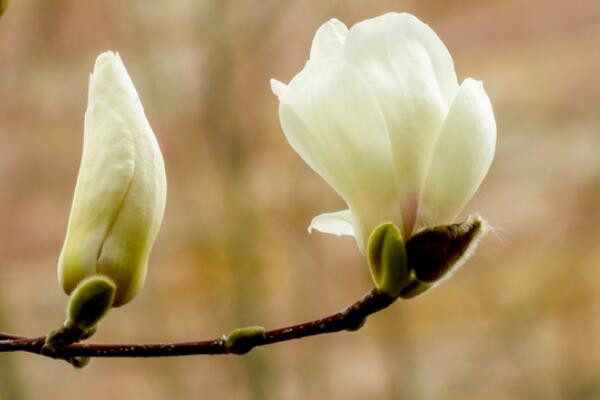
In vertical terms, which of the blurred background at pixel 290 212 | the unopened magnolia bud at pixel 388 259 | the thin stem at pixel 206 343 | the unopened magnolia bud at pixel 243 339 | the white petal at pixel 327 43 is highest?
the white petal at pixel 327 43

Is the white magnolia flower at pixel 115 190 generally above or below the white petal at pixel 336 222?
above

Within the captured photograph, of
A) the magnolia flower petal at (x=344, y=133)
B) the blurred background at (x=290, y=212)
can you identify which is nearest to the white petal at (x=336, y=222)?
the magnolia flower petal at (x=344, y=133)

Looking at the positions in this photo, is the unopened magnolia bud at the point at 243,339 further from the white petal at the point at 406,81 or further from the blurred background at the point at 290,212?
the blurred background at the point at 290,212

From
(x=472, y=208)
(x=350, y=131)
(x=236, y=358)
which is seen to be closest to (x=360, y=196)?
Result: (x=350, y=131)

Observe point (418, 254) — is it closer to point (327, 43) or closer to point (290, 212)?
point (327, 43)

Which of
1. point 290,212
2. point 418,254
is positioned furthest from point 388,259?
point 290,212

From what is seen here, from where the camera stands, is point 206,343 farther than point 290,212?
No

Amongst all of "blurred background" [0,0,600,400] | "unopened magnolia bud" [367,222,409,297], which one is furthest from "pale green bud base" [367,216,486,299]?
"blurred background" [0,0,600,400]
